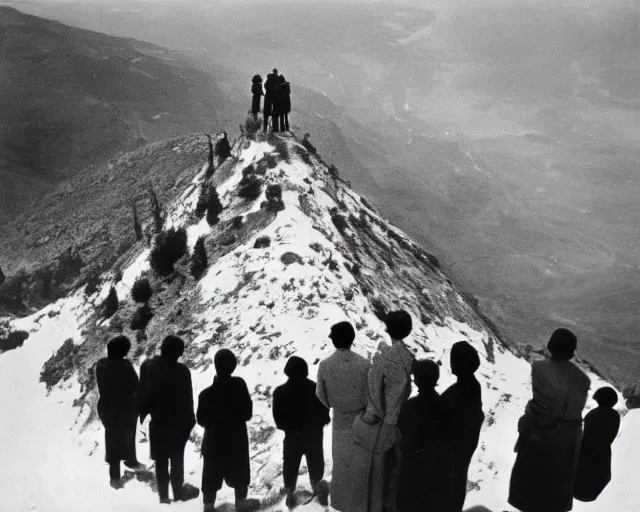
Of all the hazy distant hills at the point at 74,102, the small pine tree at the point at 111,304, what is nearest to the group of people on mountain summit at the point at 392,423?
the small pine tree at the point at 111,304

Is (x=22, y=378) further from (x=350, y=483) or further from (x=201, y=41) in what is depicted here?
(x=201, y=41)

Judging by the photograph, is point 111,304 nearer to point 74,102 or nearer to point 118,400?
point 118,400

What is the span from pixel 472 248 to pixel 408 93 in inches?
4378

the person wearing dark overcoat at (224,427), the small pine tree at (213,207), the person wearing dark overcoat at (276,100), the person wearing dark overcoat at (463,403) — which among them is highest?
the person wearing dark overcoat at (276,100)

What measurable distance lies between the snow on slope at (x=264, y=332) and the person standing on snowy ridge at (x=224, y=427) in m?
0.73

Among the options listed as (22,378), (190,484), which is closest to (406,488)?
(190,484)

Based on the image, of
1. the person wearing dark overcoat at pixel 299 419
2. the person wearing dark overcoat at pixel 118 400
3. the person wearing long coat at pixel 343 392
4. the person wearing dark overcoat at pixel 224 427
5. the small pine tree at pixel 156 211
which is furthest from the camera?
the small pine tree at pixel 156 211

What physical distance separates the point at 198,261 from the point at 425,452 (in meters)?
10.1

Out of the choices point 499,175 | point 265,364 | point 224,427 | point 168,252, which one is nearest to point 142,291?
point 168,252

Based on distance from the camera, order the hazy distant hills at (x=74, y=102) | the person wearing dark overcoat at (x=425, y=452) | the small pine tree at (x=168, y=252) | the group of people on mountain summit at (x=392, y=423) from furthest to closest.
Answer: the hazy distant hills at (x=74, y=102), the small pine tree at (x=168, y=252), the group of people on mountain summit at (x=392, y=423), the person wearing dark overcoat at (x=425, y=452)

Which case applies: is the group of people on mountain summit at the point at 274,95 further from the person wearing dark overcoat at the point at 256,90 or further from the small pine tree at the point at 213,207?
the small pine tree at the point at 213,207

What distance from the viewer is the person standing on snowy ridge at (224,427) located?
18.8 feet

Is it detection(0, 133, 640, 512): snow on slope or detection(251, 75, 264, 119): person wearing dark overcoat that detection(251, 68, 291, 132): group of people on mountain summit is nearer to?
detection(251, 75, 264, 119): person wearing dark overcoat

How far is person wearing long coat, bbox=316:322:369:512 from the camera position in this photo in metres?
5.43
